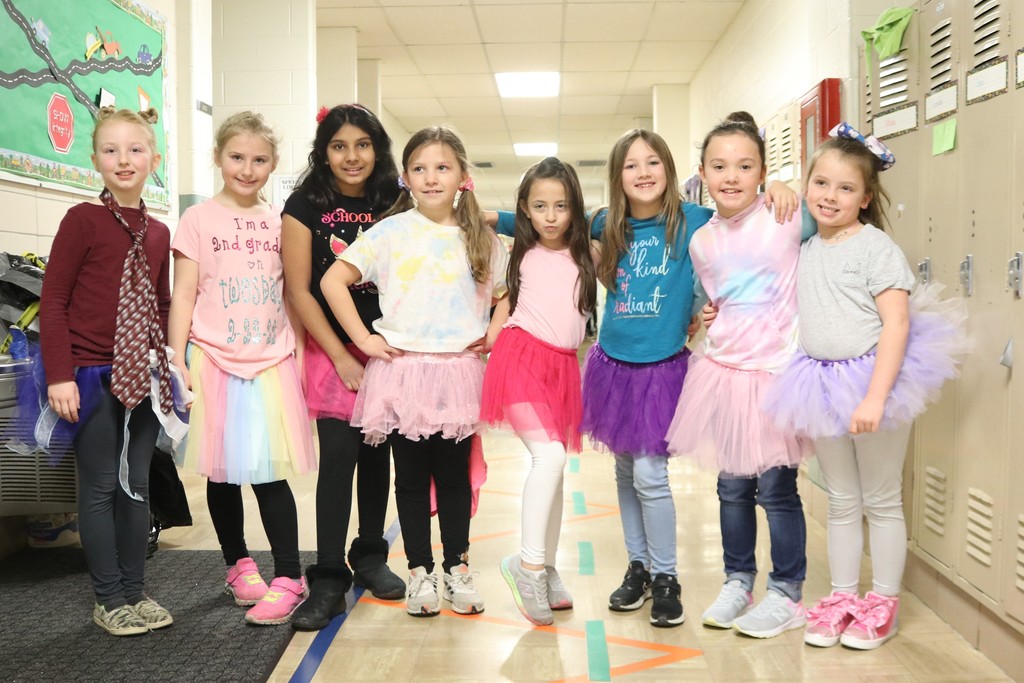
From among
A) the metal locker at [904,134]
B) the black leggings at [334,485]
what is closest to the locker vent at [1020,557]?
the metal locker at [904,134]

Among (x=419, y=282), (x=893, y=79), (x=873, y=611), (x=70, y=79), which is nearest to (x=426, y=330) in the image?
(x=419, y=282)

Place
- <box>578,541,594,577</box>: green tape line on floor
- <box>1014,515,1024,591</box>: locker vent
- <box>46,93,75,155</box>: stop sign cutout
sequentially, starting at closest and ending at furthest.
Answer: <box>1014,515,1024,591</box>: locker vent
<box>578,541,594,577</box>: green tape line on floor
<box>46,93,75,155</box>: stop sign cutout

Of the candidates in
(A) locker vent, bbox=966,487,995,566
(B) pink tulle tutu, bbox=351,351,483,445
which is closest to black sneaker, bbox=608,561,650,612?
(B) pink tulle tutu, bbox=351,351,483,445

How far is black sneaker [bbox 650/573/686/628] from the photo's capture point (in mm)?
2488

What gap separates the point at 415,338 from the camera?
2.46m

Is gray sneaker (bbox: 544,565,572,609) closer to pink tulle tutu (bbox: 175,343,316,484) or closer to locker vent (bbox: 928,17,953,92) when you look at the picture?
pink tulle tutu (bbox: 175,343,316,484)

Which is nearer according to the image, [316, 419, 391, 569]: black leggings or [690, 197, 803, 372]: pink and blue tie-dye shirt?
[690, 197, 803, 372]: pink and blue tie-dye shirt

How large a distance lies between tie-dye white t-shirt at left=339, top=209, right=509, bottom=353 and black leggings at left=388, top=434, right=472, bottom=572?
0.30m


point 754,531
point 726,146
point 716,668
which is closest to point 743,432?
point 754,531

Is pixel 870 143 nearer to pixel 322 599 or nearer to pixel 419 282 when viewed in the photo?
pixel 419 282

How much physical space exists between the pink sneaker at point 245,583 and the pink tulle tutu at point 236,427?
382mm

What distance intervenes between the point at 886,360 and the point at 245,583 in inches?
73.2

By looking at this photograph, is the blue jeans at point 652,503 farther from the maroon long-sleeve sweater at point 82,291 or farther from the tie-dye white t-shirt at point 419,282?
the maroon long-sleeve sweater at point 82,291

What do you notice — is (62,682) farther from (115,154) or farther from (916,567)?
(916,567)
